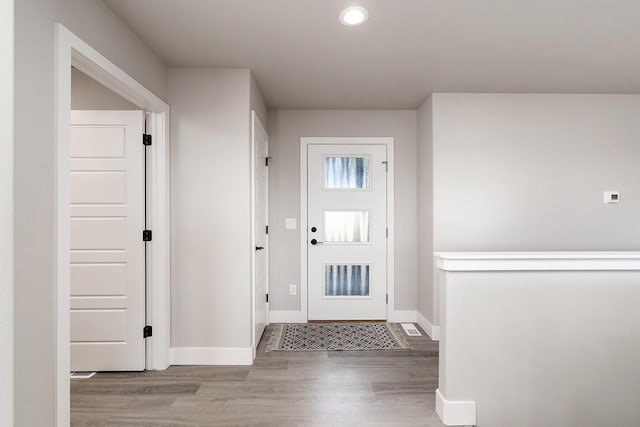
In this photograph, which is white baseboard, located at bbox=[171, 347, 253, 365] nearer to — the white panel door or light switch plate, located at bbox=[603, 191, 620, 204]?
the white panel door

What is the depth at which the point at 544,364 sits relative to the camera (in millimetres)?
2064

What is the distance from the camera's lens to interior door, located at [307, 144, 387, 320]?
404 centimetres

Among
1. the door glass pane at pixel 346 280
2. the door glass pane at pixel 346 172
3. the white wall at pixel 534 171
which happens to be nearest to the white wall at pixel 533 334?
the white wall at pixel 534 171

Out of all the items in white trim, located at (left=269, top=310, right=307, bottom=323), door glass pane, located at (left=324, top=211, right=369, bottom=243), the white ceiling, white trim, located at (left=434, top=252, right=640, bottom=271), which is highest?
the white ceiling

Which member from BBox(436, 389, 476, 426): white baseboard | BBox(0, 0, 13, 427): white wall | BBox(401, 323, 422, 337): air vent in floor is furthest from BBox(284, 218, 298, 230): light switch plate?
BBox(0, 0, 13, 427): white wall

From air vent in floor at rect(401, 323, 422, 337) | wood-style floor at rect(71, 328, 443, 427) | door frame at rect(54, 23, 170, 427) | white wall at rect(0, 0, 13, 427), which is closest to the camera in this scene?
white wall at rect(0, 0, 13, 427)

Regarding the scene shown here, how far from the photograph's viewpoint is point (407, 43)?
2.46 meters

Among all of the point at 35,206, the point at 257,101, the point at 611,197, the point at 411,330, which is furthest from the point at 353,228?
the point at 35,206

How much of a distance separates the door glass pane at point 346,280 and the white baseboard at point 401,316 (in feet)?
1.21

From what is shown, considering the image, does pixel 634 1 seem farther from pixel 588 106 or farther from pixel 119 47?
pixel 119 47

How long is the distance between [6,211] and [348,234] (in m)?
3.15

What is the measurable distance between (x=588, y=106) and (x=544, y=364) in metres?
2.79

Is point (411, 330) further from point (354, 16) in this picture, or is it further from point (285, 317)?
point (354, 16)

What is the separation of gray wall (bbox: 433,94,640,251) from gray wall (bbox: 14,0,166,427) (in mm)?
3032
